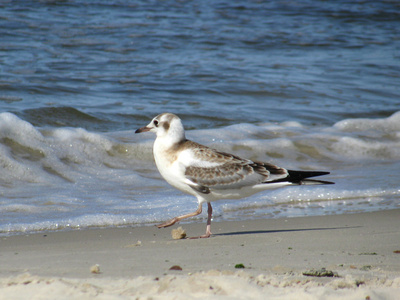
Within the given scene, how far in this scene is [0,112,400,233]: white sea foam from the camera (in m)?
5.61

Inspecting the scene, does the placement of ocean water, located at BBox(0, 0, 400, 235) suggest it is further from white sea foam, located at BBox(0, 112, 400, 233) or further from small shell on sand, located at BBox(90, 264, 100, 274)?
small shell on sand, located at BBox(90, 264, 100, 274)

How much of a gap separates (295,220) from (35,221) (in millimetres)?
2214

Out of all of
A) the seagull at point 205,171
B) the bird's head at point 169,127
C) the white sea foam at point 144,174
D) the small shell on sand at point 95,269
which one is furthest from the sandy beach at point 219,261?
the bird's head at point 169,127

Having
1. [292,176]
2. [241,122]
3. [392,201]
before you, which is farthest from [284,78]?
[292,176]

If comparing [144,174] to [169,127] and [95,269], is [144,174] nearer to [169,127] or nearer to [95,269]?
[169,127]

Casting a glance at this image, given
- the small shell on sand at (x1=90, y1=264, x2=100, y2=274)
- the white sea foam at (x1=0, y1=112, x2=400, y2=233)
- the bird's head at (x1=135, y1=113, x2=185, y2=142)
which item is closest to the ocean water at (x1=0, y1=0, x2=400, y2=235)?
the white sea foam at (x1=0, y1=112, x2=400, y2=233)

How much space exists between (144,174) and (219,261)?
3.50 m

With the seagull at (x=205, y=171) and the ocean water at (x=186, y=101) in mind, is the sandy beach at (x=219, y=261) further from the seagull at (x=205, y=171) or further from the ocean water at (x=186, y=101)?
the ocean water at (x=186, y=101)

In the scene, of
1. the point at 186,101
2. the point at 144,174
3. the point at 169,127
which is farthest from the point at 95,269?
the point at 186,101

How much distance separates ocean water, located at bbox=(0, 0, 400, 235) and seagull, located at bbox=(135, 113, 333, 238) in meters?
0.65

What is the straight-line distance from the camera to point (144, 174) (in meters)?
7.20

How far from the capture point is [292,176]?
5105 millimetres

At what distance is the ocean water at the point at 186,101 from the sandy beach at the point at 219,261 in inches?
21.7

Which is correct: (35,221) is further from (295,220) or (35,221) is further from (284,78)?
(284,78)
